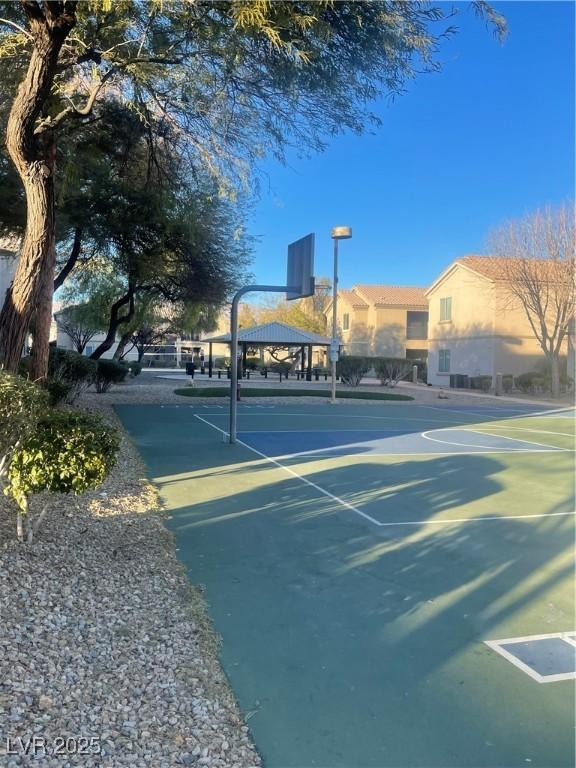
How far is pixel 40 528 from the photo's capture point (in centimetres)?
586

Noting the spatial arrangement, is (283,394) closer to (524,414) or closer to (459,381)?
(524,414)

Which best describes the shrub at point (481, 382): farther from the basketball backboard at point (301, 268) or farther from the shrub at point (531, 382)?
the basketball backboard at point (301, 268)

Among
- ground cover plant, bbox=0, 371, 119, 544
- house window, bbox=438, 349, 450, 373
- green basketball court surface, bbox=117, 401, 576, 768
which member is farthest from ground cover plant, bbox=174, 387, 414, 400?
ground cover plant, bbox=0, 371, 119, 544

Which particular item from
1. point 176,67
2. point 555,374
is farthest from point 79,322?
point 176,67

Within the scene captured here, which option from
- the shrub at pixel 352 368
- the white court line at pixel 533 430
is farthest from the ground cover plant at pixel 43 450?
the shrub at pixel 352 368

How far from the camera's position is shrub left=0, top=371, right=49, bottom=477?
14.5 feet

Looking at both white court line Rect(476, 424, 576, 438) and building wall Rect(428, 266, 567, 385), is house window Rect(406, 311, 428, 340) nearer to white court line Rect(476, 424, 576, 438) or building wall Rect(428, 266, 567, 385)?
building wall Rect(428, 266, 567, 385)

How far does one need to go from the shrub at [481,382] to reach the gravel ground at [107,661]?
32539 mm

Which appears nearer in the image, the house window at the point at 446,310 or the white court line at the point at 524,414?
the white court line at the point at 524,414

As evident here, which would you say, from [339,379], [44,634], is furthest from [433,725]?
[339,379]

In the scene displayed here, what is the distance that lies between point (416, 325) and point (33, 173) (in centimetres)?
4873

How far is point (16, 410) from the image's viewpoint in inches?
176

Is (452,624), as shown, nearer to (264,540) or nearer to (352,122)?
(264,540)

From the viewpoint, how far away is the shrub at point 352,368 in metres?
35.7
